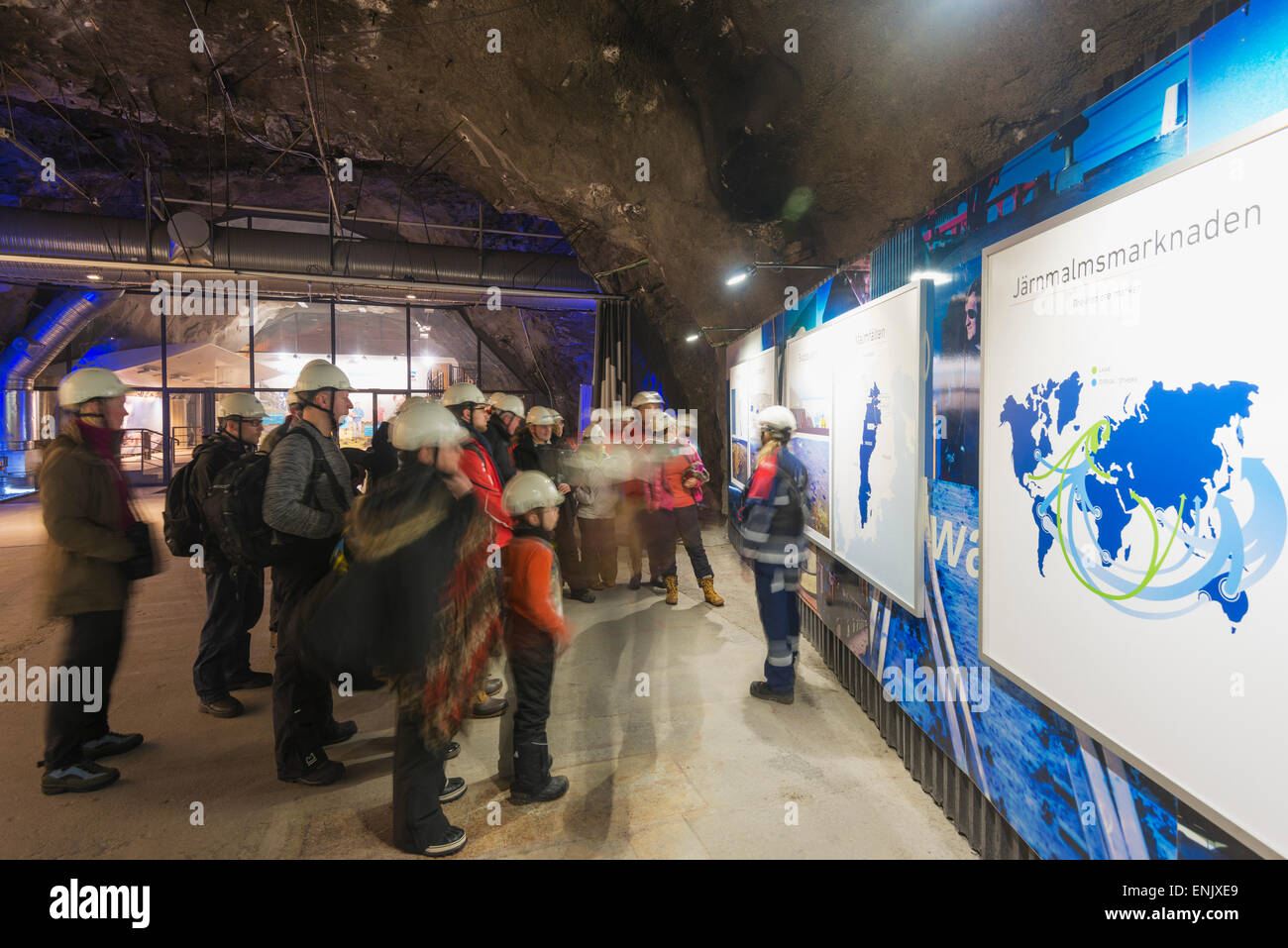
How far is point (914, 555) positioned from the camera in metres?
2.96

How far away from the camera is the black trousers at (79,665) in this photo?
2979 mm

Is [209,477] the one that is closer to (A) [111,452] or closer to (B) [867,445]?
(A) [111,452]

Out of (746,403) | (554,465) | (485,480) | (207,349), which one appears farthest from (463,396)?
(207,349)

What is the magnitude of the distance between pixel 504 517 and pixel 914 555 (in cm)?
257

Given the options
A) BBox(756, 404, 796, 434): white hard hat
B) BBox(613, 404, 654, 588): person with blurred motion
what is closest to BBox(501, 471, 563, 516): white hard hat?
BBox(756, 404, 796, 434): white hard hat

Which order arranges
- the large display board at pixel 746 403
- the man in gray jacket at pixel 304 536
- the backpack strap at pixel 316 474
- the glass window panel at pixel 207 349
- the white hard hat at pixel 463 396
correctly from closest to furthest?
the man in gray jacket at pixel 304 536, the backpack strap at pixel 316 474, the white hard hat at pixel 463 396, the large display board at pixel 746 403, the glass window panel at pixel 207 349

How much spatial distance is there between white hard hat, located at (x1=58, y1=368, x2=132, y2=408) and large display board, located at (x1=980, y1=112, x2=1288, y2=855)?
13.8 ft

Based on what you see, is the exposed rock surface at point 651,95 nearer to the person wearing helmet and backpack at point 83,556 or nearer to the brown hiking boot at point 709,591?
the brown hiking boot at point 709,591

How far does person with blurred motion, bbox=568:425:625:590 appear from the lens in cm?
643

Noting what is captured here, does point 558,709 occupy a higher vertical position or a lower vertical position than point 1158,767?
lower

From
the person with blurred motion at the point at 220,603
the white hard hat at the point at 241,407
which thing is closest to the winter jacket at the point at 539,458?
the white hard hat at the point at 241,407

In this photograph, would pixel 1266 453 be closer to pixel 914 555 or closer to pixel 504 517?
pixel 914 555

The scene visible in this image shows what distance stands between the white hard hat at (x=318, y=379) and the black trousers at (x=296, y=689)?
33.7 inches
